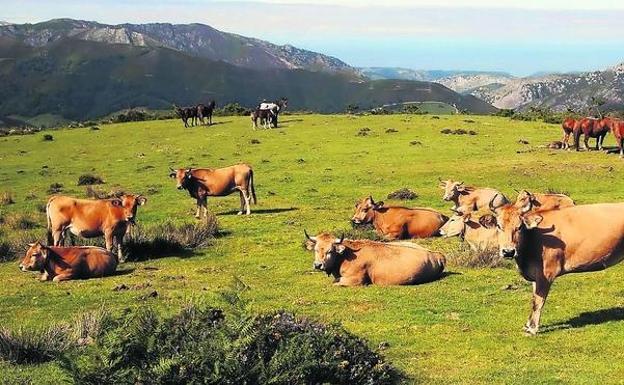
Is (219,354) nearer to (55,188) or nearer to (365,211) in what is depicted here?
(365,211)

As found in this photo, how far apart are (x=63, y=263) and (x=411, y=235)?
9246mm

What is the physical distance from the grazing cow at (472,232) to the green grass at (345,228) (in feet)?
1.41

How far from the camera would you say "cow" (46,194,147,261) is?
19.6m

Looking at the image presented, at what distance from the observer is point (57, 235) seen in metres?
19.8

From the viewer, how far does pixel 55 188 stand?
33.8 metres

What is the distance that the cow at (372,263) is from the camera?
15.7 metres

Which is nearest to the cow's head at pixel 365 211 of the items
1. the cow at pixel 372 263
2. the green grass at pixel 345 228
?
the green grass at pixel 345 228

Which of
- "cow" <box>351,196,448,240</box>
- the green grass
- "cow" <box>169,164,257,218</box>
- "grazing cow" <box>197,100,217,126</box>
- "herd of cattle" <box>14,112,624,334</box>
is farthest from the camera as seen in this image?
"grazing cow" <box>197,100,217,126</box>

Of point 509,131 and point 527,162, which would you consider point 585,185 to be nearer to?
point 527,162

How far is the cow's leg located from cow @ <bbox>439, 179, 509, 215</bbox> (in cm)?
1109

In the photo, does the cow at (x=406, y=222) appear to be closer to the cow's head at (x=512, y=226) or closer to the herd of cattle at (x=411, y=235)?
the herd of cattle at (x=411, y=235)

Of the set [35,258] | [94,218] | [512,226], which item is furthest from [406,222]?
[35,258]

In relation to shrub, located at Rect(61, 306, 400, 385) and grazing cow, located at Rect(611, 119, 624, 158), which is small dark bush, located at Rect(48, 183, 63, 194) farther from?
grazing cow, located at Rect(611, 119, 624, 158)

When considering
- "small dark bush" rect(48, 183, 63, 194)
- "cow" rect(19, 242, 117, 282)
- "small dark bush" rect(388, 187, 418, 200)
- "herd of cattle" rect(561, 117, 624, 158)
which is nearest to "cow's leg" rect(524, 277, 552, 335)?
"cow" rect(19, 242, 117, 282)
